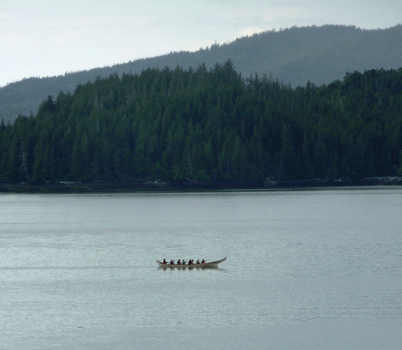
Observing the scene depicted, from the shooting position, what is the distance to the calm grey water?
34656 millimetres

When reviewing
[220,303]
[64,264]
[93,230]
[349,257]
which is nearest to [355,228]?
[349,257]

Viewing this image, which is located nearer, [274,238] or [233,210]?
[274,238]

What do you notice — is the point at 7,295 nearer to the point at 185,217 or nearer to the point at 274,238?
the point at 274,238

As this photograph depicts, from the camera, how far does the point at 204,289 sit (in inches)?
1900

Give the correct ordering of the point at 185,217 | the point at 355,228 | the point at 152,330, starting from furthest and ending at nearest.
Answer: the point at 185,217
the point at 355,228
the point at 152,330

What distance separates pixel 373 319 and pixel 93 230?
65.8 metres

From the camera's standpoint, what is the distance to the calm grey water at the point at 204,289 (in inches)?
1364

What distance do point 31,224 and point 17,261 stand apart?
46396mm

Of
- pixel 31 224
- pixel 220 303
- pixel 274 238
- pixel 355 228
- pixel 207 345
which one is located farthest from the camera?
pixel 31 224

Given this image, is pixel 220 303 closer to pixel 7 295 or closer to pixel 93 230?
pixel 7 295

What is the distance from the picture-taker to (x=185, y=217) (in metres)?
120

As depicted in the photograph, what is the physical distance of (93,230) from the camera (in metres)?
97.7

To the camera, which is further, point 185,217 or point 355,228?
point 185,217

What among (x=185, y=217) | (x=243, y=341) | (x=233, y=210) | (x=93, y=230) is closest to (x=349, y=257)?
(x=243, y=341)
